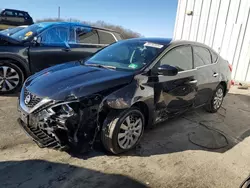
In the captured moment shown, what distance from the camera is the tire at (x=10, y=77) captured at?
4852 mm

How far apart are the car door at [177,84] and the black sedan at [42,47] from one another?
294 cm

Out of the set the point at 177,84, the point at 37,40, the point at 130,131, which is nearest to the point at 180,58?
the point at 177,84

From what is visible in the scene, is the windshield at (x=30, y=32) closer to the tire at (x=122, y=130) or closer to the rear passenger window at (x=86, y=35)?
the rear passenger window at (x=86, y=35)

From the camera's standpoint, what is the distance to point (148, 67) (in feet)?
10.8

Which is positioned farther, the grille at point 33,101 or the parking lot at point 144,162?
the grille at point 33,101

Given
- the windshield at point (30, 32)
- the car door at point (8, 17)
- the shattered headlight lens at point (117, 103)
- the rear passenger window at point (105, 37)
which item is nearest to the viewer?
the shattered headlight lens at point (117, 103)

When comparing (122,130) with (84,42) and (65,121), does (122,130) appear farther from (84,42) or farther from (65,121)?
(84,42)

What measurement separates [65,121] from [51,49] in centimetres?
341

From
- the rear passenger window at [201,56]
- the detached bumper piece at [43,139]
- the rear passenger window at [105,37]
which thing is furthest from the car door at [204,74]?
the rear passenger window at [105,37]

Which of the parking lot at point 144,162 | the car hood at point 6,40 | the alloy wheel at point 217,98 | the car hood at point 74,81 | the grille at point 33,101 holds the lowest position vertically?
the parking lot at point 144,162

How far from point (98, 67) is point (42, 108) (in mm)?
1137

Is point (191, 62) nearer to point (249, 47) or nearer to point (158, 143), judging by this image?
point (158, 143)

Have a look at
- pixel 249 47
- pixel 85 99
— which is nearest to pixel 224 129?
pixel 85 99

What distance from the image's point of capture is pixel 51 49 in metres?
5.45
